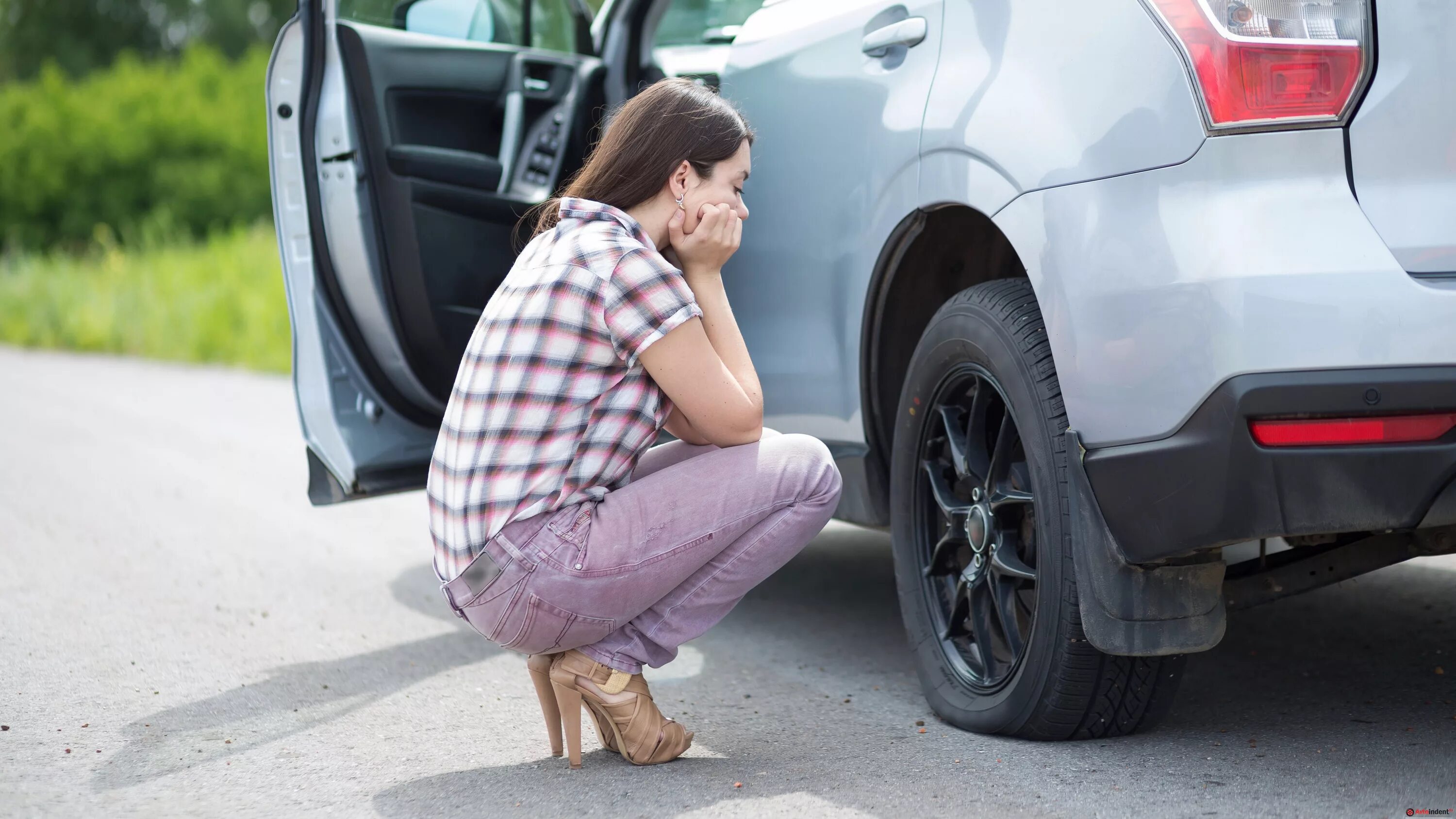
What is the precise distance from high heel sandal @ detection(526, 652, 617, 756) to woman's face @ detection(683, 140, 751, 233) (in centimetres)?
87

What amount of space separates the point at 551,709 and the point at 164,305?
1270cm

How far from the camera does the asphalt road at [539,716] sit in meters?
2.45

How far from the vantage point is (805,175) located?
322cm

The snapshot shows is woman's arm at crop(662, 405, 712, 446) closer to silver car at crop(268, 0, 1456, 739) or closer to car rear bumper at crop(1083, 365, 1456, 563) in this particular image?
silver car at crop(268, 0, 1456, 739)

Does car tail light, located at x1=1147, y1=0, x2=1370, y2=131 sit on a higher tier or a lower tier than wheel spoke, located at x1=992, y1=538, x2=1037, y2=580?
higher

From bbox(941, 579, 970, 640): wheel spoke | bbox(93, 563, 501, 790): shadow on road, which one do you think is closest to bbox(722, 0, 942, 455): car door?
bbox(941, 579, 970, 640): wheel spoke

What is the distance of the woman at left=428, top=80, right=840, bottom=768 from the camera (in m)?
2.50

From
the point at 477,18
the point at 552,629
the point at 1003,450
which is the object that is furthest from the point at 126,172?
the point at 1003,450

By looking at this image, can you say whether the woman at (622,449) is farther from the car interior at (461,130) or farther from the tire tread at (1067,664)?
the car interior at (461,130)

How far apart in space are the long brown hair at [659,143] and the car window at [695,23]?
56.6 inches

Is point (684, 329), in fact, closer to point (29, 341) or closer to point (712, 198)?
point (712, 198)

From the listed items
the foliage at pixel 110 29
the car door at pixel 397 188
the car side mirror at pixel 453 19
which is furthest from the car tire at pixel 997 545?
the foliage at pixel 110 29

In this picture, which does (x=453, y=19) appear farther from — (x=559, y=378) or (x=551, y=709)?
(x=551, y=709)

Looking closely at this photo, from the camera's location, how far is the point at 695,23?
14.0ft
